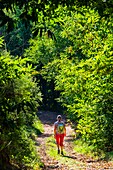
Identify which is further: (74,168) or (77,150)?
(77,150)

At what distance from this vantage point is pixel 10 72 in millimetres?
9219

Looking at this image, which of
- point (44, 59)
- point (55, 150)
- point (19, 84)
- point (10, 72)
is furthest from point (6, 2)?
point (44, 59)

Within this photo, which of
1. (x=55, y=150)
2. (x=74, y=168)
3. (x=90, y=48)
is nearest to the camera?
(x=74, y=168)

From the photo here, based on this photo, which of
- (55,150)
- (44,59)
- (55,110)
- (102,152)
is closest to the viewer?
(102,152)

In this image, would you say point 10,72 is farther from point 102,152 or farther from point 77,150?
point 77,150

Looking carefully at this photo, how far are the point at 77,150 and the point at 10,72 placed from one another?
10.1 meters

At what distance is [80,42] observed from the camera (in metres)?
15.4

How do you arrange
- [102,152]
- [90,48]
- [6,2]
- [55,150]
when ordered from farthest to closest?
[55,150]
[102,152]
[90,48]
[6,2]

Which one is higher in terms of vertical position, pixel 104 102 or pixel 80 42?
pixel 80 42

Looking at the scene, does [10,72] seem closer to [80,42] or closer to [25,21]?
[25,21]

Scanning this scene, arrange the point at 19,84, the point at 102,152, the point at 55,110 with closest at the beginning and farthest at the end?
the point at 19,84
the point at 102,152
the point at 55,110

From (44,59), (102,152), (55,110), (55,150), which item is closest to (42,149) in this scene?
(55,150)

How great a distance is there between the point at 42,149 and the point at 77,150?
5.66ft

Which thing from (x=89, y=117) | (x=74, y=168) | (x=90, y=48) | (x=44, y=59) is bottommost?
(x=74, y=168)
